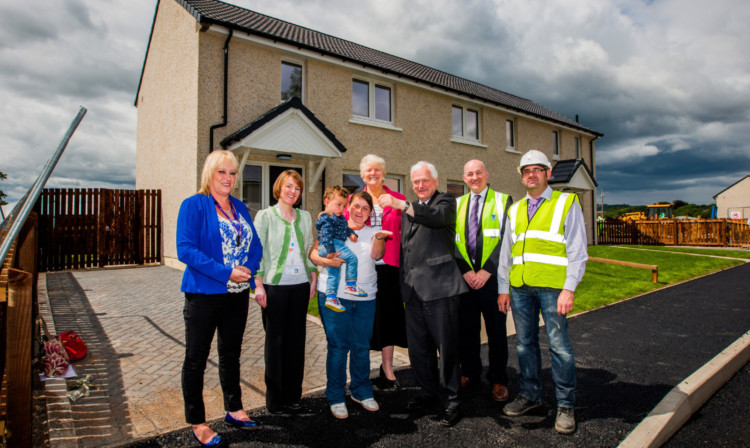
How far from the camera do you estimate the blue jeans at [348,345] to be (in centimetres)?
344

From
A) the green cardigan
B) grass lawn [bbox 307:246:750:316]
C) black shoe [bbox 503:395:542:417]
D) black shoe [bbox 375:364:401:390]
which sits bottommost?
black shoe [bbox 375:364:401:390]

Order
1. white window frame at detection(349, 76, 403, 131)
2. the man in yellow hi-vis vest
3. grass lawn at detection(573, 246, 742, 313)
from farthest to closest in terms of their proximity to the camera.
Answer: white window frame at detection(349, 76, 403, 131) < grass lawn at detection(573, 246, 742, 313) < the man in yellow hi-vis vest

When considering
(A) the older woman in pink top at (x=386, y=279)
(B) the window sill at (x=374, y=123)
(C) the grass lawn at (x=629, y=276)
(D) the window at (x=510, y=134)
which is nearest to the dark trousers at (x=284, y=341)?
(A) the older woman in pink top at (x=386, y=279)

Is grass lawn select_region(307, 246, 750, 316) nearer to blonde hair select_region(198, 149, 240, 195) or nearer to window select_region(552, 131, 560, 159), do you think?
blonde hair select_region(198, 149, 240, 195)

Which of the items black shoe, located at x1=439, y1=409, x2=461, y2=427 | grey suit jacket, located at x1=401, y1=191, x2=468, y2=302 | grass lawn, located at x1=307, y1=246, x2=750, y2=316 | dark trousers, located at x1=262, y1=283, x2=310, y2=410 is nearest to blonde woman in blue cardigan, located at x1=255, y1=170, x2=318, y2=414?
dark trousers, located at x1=262, y1=283, x2=310, y2=410

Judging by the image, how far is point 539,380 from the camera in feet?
11.4

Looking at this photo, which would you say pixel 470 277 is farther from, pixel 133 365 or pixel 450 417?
pixel 133 365

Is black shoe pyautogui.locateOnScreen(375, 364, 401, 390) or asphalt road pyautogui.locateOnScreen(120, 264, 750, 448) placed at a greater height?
black shoe pyautogui.locateOnScreen(375, 364, 401, 390)

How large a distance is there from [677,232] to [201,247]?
3253cm

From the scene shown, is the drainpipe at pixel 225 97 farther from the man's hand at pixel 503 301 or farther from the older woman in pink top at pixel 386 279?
the man's hand at pixel 503 301

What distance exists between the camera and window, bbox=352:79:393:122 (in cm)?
1283

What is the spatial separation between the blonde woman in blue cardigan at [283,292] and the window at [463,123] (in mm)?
13131

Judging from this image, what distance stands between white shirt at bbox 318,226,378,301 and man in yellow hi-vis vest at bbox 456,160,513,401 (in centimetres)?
79

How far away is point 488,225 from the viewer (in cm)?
378
